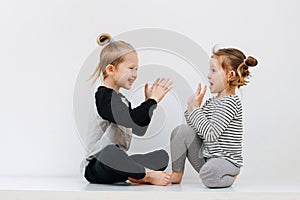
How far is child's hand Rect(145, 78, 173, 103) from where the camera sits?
1270 millimetres

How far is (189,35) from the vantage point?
148cm


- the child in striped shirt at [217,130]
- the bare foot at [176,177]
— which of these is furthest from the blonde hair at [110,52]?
the bare foot at [176,177]

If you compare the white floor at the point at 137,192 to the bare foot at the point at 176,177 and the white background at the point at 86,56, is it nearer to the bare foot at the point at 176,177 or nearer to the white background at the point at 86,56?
the bare foot at the point at 176,177

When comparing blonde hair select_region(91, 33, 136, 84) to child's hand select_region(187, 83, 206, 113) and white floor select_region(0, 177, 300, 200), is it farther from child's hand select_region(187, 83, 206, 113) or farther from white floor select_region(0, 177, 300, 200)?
white floor select_region(0, 177, 300, 200)

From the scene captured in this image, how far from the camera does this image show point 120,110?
1.24 m

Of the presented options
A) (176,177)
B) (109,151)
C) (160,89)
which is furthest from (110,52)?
(176,177)

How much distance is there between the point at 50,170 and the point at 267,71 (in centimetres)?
72

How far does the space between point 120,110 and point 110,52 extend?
0.56 ft

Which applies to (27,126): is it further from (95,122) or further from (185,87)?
(185,87)

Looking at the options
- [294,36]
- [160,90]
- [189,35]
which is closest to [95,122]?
[160,90]

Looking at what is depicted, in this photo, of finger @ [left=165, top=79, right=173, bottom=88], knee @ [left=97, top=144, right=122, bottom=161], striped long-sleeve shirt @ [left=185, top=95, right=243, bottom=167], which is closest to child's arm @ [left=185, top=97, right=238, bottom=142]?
striped long-sleeve shirt @ [left=185, top=95, right=243, bottom=167]

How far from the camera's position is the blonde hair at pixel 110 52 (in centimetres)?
130

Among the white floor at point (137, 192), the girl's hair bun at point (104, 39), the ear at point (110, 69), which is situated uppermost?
the girl's hair bun at point (104, 39)

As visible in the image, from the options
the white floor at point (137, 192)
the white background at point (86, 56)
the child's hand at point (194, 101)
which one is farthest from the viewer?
the white background at point (86, 56)
